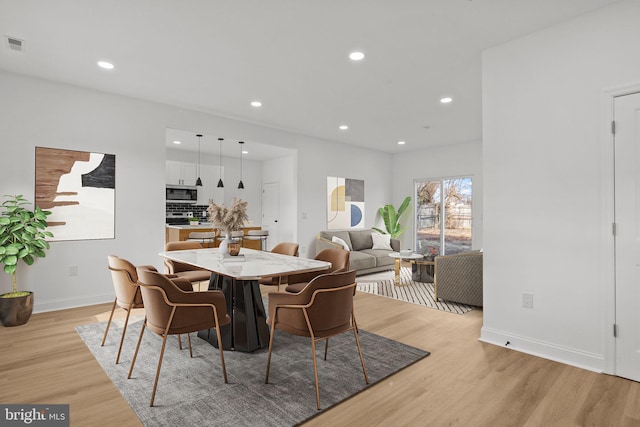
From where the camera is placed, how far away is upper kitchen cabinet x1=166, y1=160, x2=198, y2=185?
7953 millimetres

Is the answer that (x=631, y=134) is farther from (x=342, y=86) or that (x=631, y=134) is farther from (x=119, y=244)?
(x=119, y=244)

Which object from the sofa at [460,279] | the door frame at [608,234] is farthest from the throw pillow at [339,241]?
the door frame at [608,234]

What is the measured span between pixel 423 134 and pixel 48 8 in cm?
585

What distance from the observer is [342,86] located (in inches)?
165

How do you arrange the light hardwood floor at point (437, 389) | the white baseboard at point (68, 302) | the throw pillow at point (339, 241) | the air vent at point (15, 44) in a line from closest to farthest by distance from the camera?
the light hardwood floor at point (437, 389) < the air vent at point (15, 44) < the white baseboard at point (68, 302) < the throw pillow at point (339, 241)

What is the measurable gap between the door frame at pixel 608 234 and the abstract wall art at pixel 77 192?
16.8 feet

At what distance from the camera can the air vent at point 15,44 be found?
10.0ft

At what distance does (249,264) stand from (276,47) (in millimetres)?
2017

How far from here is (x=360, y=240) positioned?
7.25m

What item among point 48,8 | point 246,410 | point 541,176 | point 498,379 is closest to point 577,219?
point 541,176

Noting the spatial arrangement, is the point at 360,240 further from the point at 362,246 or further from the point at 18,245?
the point at 18,245

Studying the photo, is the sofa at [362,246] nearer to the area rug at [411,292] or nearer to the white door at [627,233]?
the area rug at [411,292]

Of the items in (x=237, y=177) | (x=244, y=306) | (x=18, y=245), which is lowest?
(x=244, y=306)

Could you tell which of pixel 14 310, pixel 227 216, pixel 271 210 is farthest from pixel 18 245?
pixel 271 210
